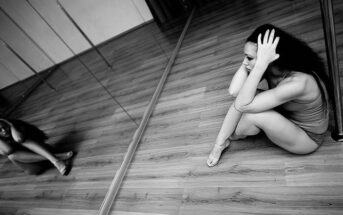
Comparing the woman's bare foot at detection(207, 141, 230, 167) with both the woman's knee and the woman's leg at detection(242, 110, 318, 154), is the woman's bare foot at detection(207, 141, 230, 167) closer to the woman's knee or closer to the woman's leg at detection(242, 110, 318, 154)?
the woman's knee

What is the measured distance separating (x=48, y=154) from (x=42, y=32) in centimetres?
125

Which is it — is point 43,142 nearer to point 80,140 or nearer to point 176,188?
point 80,140

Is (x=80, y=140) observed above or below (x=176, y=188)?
above

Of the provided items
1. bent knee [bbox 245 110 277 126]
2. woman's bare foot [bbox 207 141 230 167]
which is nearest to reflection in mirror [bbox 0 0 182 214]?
woman's bare foot [bbox 207 141 230 167]

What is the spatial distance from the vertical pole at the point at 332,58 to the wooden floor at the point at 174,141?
4.7 inches

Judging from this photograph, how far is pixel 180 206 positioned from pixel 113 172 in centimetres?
86

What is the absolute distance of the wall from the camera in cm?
205

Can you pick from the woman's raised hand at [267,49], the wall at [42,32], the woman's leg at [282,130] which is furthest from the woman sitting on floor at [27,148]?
the woman's raised hand at [267,49]

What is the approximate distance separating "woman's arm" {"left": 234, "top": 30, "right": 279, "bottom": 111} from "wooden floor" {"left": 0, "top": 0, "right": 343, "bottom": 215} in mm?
570

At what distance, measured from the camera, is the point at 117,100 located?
2.81m

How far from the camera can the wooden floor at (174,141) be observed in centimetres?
154

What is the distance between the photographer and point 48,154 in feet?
8.07

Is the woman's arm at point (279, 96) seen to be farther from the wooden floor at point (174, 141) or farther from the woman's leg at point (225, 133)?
the wooden floor at point (174, 141)

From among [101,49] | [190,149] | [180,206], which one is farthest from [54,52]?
[180,206]
